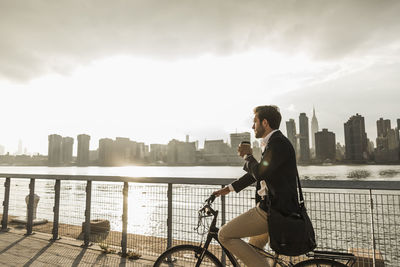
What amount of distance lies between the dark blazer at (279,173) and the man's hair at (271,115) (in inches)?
6.7

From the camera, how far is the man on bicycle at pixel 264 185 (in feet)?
7.72

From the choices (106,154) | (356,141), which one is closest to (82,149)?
(106,154)

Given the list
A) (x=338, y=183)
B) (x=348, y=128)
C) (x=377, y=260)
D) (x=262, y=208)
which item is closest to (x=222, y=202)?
(x=338, y=183)

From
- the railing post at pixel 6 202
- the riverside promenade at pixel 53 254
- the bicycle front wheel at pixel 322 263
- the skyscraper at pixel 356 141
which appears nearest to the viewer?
the bicycle front wheel at pixel 322 263

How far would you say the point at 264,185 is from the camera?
8.32 ft

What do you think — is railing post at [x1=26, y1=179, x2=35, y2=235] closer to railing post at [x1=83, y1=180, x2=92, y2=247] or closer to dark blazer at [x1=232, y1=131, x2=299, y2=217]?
railing post at [x1=83, y1=180, x2=92, y2=247]

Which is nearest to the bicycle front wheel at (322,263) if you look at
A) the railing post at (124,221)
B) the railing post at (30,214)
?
the railing post at (124,221)

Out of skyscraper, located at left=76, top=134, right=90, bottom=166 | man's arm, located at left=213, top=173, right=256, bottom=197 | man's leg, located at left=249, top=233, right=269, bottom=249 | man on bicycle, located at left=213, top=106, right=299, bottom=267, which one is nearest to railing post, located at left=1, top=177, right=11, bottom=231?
man's arm, located at left=213, top=173, right=256, bottom=197

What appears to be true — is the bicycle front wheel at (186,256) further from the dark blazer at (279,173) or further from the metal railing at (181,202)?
the dark blazer at (279,173)

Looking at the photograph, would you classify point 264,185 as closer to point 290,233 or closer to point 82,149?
point 290,233

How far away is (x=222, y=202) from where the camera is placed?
14.6 ft

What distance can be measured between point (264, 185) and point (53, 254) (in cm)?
459

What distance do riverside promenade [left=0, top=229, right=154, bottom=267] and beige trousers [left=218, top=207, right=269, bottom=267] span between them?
2631 mm

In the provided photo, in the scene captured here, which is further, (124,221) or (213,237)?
(124,221)
